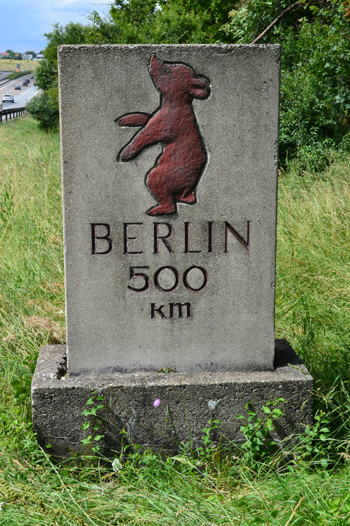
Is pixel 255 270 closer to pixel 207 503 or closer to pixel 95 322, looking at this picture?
pixel 95 322

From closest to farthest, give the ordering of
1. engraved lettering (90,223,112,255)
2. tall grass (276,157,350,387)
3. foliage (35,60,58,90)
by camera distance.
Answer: engraved lettering (90,223,112,255) < tall grass (276,157,350,387) < foliage (35,60,58,90)

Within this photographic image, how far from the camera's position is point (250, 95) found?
93.4 inches

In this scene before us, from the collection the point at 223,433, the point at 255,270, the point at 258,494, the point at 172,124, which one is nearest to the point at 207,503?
the point at 258,494

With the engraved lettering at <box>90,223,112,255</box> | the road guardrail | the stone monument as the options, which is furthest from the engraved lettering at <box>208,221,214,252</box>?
the road guardrail

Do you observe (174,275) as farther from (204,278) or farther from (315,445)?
(315,445)

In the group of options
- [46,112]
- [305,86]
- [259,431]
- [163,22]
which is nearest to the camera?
[259,431]

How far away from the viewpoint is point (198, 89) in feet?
7.72

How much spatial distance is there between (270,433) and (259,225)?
951 mm

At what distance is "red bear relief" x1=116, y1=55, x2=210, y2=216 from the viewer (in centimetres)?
233

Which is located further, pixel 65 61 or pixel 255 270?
pixel 255 270

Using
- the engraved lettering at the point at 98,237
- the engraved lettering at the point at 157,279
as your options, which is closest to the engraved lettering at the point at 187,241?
the engraved lettering at the point at 157,279

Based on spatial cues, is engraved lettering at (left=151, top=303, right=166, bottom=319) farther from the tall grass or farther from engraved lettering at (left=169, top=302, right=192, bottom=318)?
the tall grass

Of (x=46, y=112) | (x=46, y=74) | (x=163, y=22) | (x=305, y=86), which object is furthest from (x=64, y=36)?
(x=305, y=86)

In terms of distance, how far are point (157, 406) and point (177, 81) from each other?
142cm
